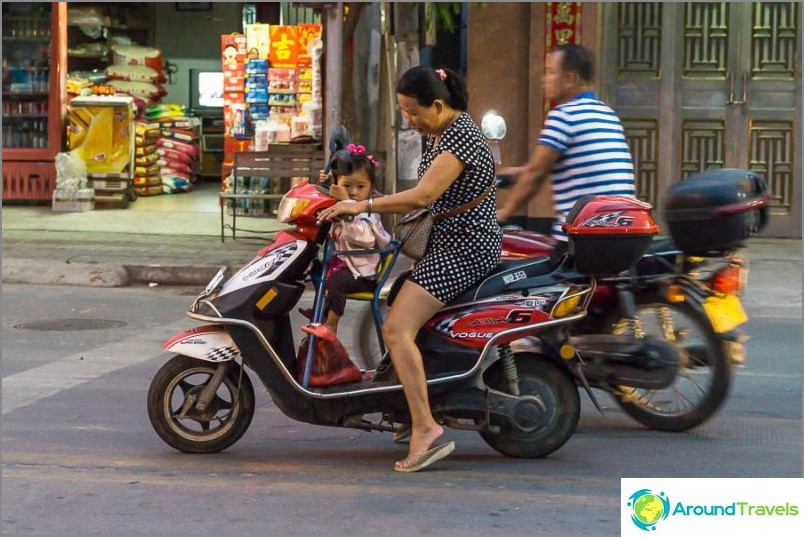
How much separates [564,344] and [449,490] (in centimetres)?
99

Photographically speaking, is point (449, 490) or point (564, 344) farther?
point (564, 344)

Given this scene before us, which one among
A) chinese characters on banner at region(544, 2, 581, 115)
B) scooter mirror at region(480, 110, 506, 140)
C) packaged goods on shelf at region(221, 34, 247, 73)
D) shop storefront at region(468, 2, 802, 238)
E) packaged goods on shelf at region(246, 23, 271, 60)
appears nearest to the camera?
scooter mirror at region(480, 110, 506, 140)

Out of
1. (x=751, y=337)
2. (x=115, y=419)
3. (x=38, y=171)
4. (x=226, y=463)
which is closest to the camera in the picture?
(x=226, y=463)

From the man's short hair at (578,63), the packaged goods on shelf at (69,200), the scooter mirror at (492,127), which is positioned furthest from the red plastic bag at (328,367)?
the packaged goods on shelf at (69,200)

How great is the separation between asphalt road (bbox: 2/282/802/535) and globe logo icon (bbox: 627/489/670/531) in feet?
1.05

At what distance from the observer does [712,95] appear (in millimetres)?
14930

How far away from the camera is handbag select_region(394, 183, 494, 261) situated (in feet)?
19.5

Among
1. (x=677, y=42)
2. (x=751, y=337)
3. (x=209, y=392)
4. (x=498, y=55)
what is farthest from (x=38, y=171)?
(x=209, y=392)

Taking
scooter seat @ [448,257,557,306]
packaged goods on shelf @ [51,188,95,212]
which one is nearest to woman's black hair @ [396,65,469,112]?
scooter seat @ [448,257,557,306]

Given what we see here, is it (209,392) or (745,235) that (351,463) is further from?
(745,235)

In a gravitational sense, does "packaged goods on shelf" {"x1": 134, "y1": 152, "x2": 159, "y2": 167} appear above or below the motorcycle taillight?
above

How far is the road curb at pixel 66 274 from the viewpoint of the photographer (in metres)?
12.2

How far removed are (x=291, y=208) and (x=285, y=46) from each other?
38.8 feet

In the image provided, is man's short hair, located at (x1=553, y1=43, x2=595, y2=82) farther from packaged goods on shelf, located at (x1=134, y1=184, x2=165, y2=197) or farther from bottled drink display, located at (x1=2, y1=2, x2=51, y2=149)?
packaged goods on shelf, located at (x1=134, y1=184, x2=165, y2=197)
